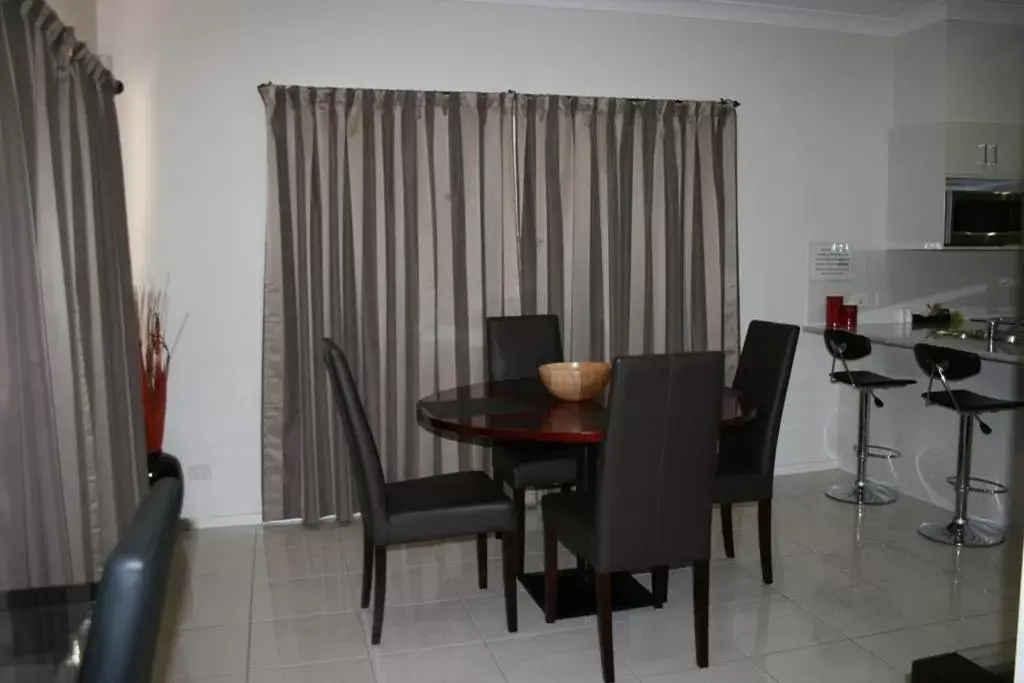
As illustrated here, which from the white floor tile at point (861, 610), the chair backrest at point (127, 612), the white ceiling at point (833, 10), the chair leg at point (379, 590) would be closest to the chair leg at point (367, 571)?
the chair leg at point (379, 590)

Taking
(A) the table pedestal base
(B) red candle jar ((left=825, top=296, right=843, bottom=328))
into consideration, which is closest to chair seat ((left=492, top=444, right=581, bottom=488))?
(A) the table pedestal base

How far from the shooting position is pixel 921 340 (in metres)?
4.27

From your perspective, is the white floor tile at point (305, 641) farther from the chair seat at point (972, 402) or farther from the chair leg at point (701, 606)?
the chair seat at point (972, 402)

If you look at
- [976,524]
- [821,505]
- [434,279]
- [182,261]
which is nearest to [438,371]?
[434,279]

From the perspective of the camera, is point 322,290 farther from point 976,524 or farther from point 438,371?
point 976,524

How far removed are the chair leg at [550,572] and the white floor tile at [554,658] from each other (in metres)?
0.09

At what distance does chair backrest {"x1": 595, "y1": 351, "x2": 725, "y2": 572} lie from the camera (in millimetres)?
2537

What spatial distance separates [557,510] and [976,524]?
2.45m

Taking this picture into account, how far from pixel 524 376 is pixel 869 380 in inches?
77.3

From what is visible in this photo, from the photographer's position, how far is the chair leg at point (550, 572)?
3.02 m

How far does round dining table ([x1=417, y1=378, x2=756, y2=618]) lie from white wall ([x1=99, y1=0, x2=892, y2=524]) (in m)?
1.38

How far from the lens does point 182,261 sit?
4043 mm

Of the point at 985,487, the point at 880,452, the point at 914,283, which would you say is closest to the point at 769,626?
the point at 985,487

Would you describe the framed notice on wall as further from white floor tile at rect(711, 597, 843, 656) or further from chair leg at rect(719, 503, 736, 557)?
white floor tile at rect(711, 597, 843, 656)
